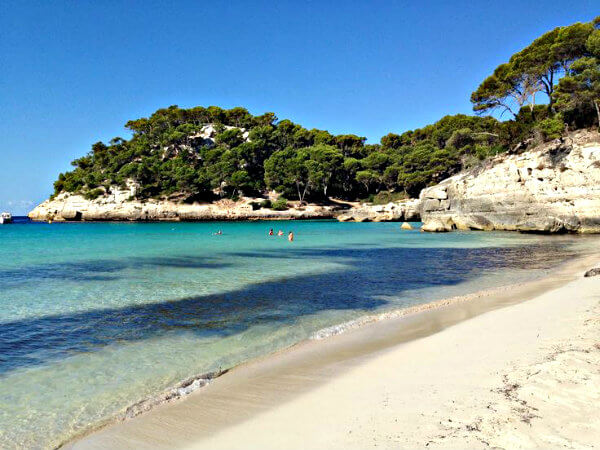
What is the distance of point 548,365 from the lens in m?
4.53

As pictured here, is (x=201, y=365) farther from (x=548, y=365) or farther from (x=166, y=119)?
(x=166, y=119)

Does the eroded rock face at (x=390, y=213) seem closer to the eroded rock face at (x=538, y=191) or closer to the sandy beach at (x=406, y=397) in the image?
the eroded rock face at (x=538, y=191)

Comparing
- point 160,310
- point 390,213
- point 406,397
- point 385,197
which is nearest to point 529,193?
point 390,213

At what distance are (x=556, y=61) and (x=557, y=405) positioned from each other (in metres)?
47.3

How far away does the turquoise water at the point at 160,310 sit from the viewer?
4.93 meters

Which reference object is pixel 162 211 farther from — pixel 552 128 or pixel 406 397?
pixel 406 397

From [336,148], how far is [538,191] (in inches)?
2286

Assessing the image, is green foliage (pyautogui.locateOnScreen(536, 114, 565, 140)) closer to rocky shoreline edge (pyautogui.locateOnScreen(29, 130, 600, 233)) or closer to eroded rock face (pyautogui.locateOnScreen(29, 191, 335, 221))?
rocky shoreline edge (pyautogui.locateOnScreen(29, 130, 600, 233))

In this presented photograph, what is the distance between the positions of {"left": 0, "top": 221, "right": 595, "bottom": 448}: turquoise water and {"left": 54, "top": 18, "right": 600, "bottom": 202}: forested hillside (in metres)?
26.2

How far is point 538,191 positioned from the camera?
31.3m

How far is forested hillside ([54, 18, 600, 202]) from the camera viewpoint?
37625 millimetres

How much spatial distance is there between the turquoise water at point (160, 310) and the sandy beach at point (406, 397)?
85cm

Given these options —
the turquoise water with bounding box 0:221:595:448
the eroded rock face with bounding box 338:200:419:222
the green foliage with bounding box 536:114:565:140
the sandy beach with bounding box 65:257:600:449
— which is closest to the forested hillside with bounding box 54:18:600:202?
the green foliage with bounding box 536:114:565:140

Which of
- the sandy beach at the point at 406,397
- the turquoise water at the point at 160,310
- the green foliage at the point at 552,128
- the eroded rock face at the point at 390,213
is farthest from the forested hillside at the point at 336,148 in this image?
the sandy beach at the point at 406,397
